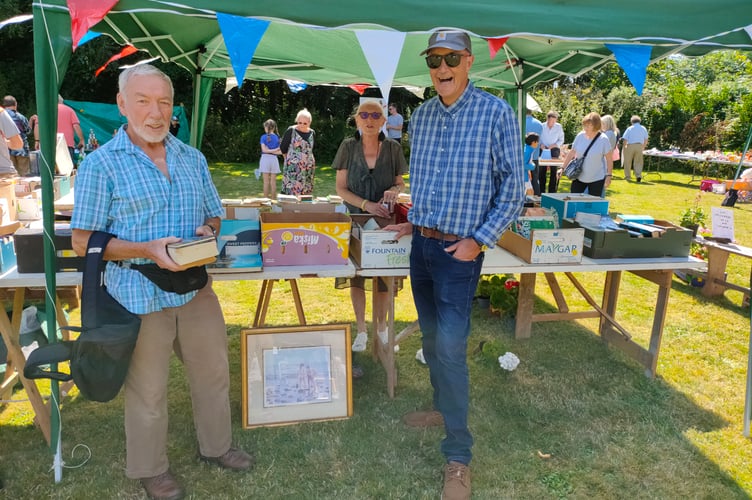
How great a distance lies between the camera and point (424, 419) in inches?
116

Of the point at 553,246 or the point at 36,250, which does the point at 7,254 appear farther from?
the point at 553,246

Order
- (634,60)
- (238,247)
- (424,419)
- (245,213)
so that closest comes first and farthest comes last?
(634,60) < (238,247) < (424,419) < (245,213)

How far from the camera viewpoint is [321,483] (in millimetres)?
2475

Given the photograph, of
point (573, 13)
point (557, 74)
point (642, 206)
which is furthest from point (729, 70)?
point (573, 13)

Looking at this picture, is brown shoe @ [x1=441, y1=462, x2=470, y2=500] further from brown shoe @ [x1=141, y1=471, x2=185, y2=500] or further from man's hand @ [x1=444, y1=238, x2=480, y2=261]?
brown shoe @ [x1=141, y1=471, x2=185, y2=500]

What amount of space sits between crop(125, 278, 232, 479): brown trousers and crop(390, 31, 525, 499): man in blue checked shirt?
100 centimetres

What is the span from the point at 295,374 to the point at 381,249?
859mm

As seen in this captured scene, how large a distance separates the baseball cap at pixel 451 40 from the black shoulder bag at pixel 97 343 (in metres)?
1.52

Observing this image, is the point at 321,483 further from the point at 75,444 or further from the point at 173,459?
the point at 75,444

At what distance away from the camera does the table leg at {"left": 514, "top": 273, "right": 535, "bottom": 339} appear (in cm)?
409

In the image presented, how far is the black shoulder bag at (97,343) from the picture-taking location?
1.97 m

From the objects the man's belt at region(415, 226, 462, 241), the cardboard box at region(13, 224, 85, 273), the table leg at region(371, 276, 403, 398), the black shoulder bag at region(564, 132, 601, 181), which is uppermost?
the black shoulder bag at region(564, 132, 601, 181)

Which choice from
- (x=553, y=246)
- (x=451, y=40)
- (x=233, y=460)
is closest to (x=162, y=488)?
(x=233, y=460)

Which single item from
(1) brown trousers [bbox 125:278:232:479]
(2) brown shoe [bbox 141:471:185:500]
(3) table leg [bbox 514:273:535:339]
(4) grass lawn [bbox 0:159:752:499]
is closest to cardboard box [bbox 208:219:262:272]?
(1) brown trousers [bbox 125:278:232:479]
